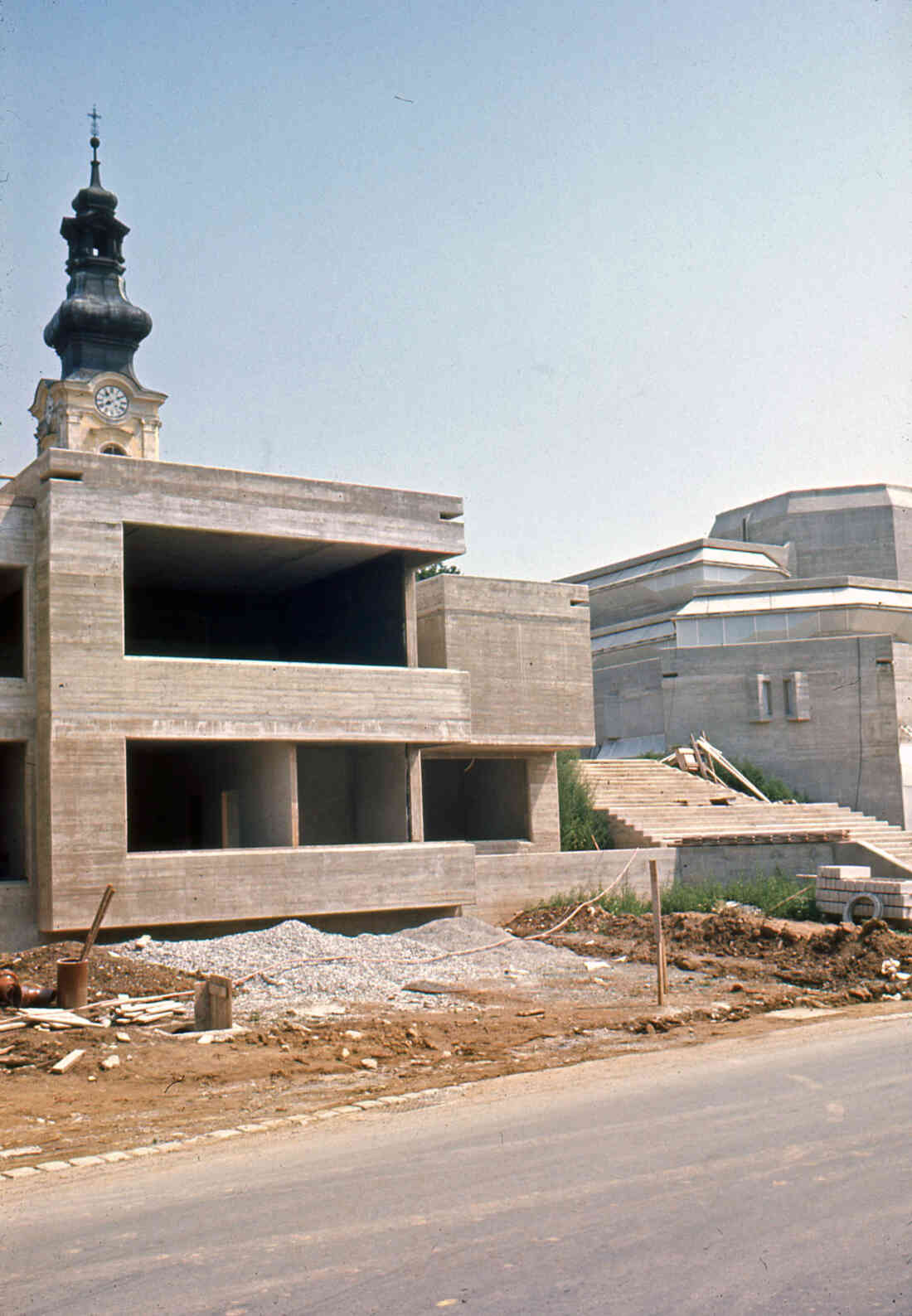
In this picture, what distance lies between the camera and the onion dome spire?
161ft

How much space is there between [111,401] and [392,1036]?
39.8 meters

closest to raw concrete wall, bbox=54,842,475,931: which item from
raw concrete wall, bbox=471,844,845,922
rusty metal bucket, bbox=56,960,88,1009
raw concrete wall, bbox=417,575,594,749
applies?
raw concrete wall, bbox=471,844,845,922

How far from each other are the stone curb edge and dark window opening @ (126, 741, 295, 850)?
10803mm

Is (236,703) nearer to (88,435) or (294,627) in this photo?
(294,627)

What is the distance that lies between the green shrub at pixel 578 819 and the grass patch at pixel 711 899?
9.04 feet

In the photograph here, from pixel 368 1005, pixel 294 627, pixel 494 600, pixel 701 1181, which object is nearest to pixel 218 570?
pixel 294 627

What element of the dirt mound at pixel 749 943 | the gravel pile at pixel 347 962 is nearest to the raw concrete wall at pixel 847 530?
the dirt mound at pixel 749 943

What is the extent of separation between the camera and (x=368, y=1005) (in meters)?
16.0

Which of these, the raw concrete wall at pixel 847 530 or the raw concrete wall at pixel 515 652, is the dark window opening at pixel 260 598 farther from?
the raw concrete wall at pixel 847 530

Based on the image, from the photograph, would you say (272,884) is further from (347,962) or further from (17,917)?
(17,917)

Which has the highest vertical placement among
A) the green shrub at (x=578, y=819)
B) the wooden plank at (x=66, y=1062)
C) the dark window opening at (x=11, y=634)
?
the dark window opening at (x=11, y=634)

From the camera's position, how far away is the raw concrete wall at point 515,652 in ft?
82.8

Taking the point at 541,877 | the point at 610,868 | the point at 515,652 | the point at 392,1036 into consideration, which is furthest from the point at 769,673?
the point at 392,1036

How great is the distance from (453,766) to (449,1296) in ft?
79.8
